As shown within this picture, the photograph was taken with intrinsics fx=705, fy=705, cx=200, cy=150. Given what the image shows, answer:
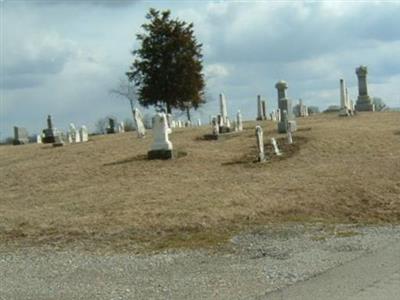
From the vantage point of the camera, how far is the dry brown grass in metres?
12.3

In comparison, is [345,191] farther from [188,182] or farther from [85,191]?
[85,191]

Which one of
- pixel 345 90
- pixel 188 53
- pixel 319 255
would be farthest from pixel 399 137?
pixel 188 53

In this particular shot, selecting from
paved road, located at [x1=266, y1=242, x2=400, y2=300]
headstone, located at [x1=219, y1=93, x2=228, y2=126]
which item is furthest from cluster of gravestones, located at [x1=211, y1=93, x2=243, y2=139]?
paved road, located at [x1=266, y1=242, x2=400, y2=300]

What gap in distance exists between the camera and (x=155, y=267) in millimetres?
9422

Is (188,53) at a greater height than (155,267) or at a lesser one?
greater

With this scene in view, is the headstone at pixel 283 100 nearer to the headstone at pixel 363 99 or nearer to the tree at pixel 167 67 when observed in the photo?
Answer: the headstone at pixel 363 99

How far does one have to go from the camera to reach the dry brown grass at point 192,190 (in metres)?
12.3

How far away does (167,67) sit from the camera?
4991cm

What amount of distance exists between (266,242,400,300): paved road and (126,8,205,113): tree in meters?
41.3

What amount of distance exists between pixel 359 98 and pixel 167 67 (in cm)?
1700

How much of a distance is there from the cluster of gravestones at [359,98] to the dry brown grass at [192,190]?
9.71m

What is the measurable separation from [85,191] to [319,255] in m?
7.99

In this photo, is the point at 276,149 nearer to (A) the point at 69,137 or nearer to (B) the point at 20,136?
(A) the point at 69,137

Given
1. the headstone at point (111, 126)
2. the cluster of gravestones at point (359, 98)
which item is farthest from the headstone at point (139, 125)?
the headstone at point (111, 126)
